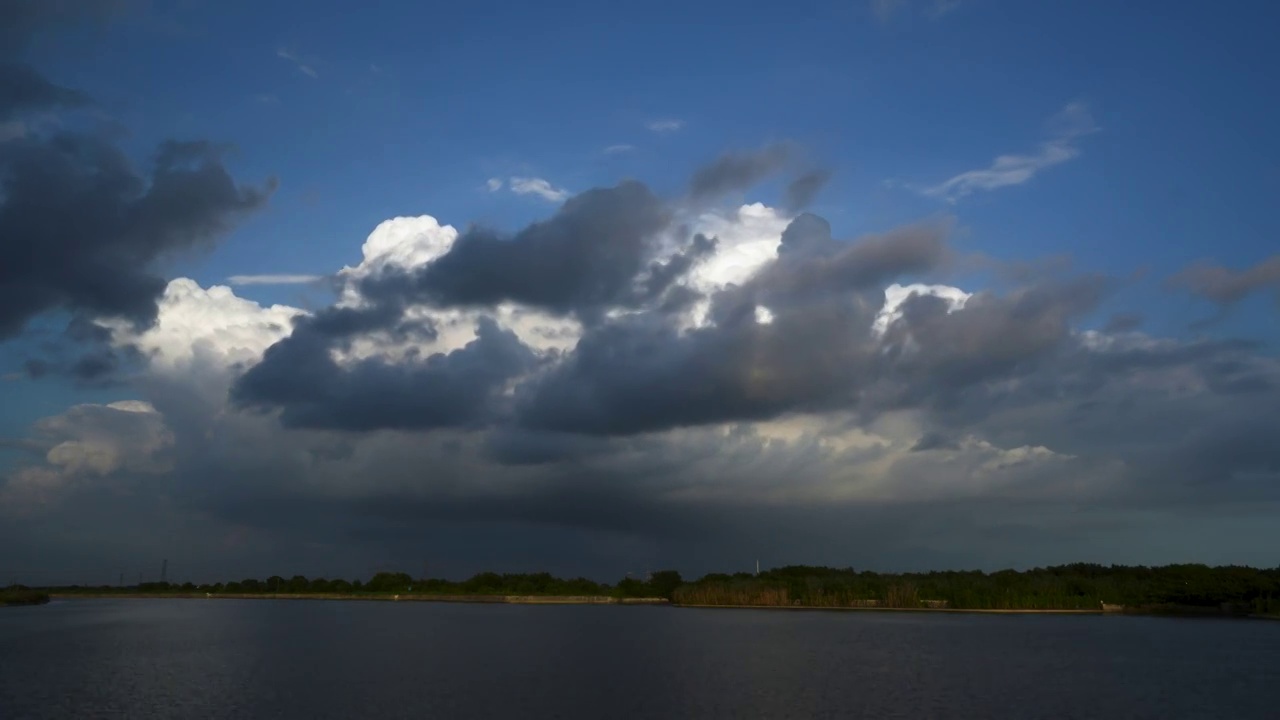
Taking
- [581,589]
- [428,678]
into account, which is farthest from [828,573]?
[428,678]

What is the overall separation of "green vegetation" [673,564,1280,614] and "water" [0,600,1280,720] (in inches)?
1056

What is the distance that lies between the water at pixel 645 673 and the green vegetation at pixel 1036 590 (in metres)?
26.8

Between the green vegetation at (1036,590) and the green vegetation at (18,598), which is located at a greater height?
the green vegetation at (1036,590)

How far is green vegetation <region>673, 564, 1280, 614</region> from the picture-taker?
9649 centimetres

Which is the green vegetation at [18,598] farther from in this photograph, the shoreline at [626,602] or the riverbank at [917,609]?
the riverbank at [917,609]

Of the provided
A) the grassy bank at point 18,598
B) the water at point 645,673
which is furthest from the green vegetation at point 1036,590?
the grassy bank at point 18,598

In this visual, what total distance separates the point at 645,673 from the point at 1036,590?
76.5m

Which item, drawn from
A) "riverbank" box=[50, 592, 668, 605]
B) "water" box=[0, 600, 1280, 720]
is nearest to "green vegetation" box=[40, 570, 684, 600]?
"riverbank" box=[50, 592, 668, 605]

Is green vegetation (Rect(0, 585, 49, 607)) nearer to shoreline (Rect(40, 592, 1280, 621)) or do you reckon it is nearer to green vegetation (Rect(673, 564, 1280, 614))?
shoreline (Rect(40, 592, 1280, 621))

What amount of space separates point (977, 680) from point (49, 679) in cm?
3528

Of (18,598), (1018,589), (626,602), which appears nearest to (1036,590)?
(1018,589)

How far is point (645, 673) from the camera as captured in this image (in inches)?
1642

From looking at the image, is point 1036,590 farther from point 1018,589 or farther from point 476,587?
point 476,587

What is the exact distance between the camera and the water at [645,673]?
3052cm
